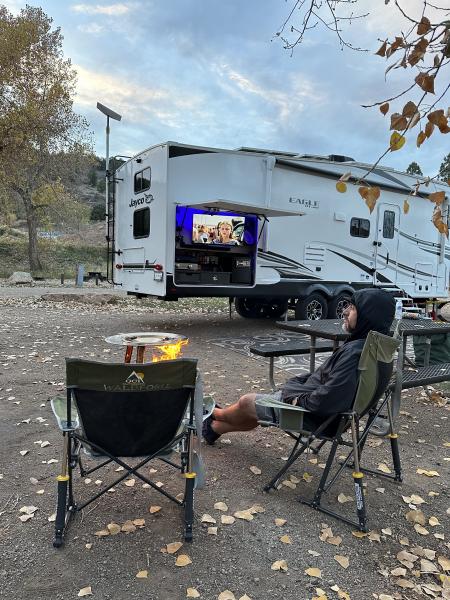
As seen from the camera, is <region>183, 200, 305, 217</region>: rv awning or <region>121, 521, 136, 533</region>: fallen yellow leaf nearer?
<region>121, 521, 136, 533</region>: fallen yellow leaf

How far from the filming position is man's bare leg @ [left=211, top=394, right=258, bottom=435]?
3.17 meters

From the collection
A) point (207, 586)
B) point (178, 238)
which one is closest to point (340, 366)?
point (207, 586)

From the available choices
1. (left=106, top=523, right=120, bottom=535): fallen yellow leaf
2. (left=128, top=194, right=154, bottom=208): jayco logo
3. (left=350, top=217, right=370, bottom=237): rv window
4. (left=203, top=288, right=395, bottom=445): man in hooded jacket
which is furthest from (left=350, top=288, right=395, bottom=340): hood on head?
(left=350, top=217, right=370, bottom=237): rv window

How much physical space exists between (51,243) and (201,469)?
27.4 m

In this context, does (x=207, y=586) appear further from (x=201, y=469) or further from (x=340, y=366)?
(x=340, y=366)

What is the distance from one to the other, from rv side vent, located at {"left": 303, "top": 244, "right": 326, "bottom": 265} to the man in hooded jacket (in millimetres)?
6269

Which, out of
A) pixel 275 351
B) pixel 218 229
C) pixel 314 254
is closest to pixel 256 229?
pixel 218 229

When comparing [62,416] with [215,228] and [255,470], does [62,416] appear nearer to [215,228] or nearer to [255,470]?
Result: [255,470]

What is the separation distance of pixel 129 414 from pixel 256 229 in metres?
6.77

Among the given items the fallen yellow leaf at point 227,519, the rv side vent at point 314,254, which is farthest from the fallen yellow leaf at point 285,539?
the rv side vent at point 314,254

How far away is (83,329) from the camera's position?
8.41 m

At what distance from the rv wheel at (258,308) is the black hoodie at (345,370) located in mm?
7627

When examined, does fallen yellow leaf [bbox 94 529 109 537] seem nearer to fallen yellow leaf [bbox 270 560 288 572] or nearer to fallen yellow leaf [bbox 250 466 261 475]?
fallen yellow leaf [bbox 270 560 288 572]

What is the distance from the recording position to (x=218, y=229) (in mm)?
8828
